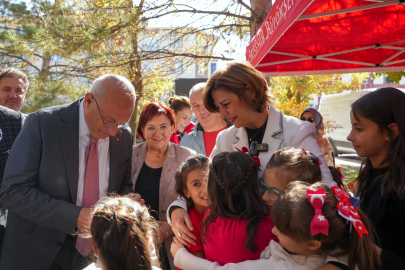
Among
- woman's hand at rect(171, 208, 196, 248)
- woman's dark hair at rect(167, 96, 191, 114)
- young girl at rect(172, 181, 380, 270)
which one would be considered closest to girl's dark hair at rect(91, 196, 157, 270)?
woman's hand at rect(171, 208, 196, 248)

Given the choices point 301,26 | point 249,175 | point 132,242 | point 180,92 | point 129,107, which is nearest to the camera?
point 132,242

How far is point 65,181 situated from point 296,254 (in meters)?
1.53

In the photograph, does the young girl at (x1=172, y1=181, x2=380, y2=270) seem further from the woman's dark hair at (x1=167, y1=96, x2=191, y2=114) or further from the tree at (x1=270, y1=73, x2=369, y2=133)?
the tree at (x1=270, y1=73, x2=369, y2=133)

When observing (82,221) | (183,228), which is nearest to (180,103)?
(82,221)

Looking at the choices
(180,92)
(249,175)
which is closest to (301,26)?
(249,175)

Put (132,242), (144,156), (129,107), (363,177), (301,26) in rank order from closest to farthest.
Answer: (132,242) < (363,177) < (129,107) < (144,156) < (301,26)

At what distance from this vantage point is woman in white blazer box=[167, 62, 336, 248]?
82.6 inches

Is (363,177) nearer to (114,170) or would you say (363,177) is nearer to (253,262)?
(253,262)

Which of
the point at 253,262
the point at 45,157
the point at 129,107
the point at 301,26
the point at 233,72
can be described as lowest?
the point at 253,262

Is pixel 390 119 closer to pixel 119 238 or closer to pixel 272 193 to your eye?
pixel 272 193

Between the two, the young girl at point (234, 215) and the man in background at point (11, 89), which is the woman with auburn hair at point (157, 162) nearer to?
the young girl at point (234, 215)

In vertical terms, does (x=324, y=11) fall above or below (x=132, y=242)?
above

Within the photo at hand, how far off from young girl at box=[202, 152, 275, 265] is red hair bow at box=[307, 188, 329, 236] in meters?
0.34

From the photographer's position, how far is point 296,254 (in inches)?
62.7
